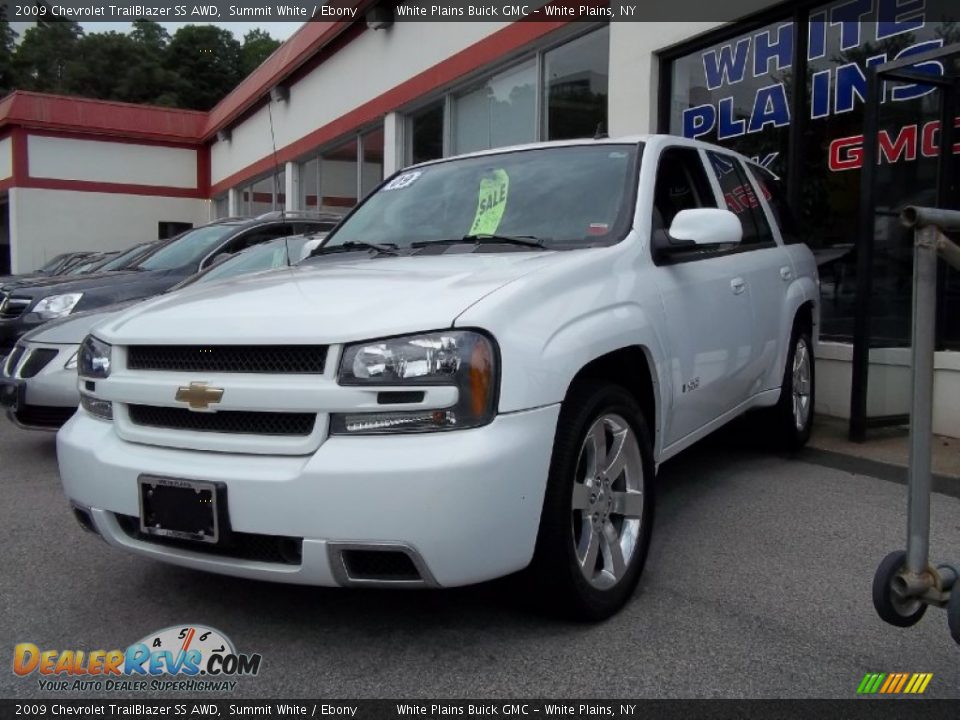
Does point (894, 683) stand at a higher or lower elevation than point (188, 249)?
lower

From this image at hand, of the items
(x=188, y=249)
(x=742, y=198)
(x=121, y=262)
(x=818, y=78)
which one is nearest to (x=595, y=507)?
(x=742, y=198)

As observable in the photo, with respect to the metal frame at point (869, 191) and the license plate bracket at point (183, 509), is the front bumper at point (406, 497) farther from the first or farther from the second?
the metal frame at point (869, 191)

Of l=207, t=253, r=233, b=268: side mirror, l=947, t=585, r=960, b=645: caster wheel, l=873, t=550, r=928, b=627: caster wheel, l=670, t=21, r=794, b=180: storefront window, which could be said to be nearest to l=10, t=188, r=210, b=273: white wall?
l=207, t=253, r=233, b=268: side mirror

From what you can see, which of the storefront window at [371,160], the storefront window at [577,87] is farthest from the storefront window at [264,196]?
the storefront window at [577,87]

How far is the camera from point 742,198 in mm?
4805

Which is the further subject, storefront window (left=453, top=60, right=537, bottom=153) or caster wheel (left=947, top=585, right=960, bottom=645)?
storefront window (left=453, top=60, right=537, bottom=153)

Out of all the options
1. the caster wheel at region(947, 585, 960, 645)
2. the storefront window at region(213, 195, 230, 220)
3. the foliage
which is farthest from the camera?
the foliage

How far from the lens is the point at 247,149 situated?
2191 cm

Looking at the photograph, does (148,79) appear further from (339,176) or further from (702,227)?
(702,227)

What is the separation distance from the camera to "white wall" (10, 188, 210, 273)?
2494 cm

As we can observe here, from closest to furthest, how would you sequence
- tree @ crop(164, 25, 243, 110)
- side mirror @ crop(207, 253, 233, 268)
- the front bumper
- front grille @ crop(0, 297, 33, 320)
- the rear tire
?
the front bumper
the rear tire
side mirror @ crop(207, 253, 233, 268)
front grille @ crop(0, 297, 33, 320)
tree @ crop(164, 25, 243, 110)

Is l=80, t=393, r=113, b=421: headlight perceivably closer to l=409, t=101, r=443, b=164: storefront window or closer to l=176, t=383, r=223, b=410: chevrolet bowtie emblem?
l=176, t=383, r=223, b=410: chevrolet bowtie emblem

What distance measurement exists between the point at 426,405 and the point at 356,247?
1744 mm

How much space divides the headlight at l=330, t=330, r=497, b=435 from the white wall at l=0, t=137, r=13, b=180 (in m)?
26.9
